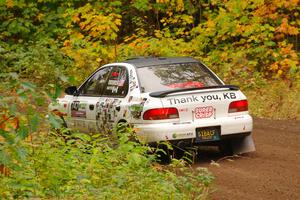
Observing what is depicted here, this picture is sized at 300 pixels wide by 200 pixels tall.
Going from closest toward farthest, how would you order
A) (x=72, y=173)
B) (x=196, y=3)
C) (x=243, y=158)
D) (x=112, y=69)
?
1. (x=72, y=173)
2. (x=243, y=158)
3. (x=112, y=69)
4. (x=196, y=3)

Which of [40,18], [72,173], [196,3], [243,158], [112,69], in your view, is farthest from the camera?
[40,18]

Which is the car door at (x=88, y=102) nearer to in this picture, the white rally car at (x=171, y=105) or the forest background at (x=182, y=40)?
the white rally car at (x=171, y=105)

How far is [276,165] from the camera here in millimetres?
10797

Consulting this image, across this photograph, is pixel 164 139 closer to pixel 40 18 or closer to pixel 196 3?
pixel 196 3

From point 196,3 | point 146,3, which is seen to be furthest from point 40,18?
point 196,3

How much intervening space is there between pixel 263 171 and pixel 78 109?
11.8ft

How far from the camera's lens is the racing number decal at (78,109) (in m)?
12.4

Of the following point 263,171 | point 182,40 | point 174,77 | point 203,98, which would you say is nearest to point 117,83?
point 174,77

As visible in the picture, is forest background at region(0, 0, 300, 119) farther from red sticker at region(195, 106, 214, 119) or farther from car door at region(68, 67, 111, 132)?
red sticker at region(195, 106, 214, 119)

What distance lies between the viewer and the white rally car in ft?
34.9

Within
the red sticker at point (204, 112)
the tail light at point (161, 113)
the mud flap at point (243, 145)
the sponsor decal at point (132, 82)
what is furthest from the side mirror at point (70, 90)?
the mud flap at point (243, 145)

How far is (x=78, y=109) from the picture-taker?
12.6 metres

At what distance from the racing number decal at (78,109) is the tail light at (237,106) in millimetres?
2616

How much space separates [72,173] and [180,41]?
1536cm
